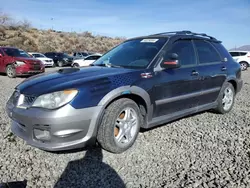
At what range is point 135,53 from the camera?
4227 millimetres

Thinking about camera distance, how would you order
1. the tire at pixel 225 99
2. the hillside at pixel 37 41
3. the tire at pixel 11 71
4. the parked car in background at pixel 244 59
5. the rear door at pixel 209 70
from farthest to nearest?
1. the hillside at pixel 37 41
2. the parked car in background at pixel 244 59
3. the tire at pixel 11 71
4. the tire at pixel 225 99
5. the rear door at pixel 209 70

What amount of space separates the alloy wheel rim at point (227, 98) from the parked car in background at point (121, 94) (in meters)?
0.38

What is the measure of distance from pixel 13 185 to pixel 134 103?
178cm

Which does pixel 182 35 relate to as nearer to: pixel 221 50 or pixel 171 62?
pixel 171 62

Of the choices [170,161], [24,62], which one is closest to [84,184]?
[170,161]

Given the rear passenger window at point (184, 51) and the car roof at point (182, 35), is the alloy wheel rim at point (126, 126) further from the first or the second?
the car roof at point (182, 35)

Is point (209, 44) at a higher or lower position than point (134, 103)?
higher

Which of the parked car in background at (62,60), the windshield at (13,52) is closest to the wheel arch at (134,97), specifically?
the windshield at (13,52)

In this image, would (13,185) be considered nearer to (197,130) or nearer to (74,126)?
(74,126)

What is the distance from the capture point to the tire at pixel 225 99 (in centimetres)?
512

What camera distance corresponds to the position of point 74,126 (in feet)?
9.64

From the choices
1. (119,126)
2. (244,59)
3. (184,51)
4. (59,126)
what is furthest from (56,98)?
(244,59)

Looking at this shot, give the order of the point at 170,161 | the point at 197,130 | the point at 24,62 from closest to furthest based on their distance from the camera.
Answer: the point at 170,161 → the point at 197,130 → the point at 24,62

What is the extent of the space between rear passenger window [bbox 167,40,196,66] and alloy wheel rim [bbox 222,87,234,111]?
139cm
